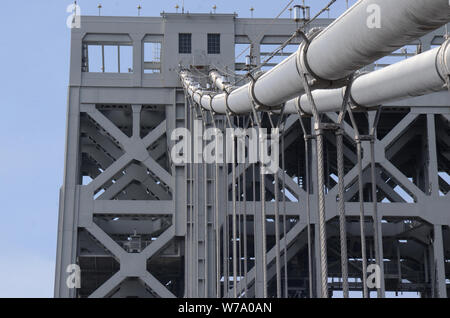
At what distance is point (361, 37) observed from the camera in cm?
1123

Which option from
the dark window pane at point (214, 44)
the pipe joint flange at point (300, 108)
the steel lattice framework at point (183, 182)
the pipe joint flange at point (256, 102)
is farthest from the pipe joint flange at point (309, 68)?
the dark window pane at point (214, 44)

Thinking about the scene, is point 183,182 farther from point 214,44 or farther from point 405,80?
point 405,80

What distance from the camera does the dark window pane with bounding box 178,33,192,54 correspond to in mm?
39406

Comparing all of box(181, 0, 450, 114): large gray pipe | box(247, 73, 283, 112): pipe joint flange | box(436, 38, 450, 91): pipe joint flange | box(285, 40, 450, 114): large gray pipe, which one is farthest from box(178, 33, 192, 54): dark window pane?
box(436, 38, 450, 91): pipe joint flange

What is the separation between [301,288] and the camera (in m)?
43.4

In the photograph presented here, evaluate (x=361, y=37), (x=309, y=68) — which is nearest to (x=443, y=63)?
(x=309, y=68)

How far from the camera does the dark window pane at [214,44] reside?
129ft

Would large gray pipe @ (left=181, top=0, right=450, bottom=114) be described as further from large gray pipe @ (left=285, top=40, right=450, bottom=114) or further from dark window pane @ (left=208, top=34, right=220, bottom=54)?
dark window pane @ (left=208, top=34, right=220, bottom=54)

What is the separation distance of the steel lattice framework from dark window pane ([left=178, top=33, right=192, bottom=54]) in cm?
23

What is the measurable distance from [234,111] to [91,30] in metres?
18.5

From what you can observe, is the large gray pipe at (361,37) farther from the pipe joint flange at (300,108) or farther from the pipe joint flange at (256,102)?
the pipe joint flange at (300,108)

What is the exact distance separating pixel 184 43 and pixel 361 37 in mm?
28757

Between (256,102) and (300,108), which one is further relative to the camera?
(300,108)
